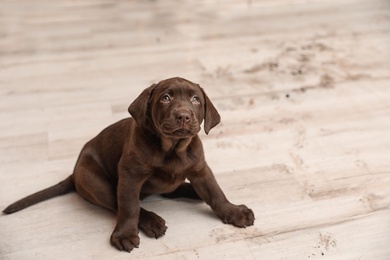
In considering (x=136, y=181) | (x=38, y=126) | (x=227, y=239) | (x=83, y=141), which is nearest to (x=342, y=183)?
(x=227, y=239)

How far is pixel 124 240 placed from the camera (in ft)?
7.07

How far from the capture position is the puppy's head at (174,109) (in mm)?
1912

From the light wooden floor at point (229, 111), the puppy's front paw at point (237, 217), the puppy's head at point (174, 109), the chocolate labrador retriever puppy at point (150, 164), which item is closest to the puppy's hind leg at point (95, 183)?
the chocolate labrador retriever puppy at point (150, 164)

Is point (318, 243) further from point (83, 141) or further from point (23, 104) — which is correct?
point (23, 104)

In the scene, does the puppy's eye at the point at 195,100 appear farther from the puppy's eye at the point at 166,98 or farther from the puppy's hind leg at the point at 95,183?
the puppy's hind leg at the point at 95,183

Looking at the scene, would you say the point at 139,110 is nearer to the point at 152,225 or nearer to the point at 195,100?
the point at 195,100

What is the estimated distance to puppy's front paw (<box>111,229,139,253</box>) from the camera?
215 cm

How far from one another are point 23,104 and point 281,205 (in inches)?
78.6

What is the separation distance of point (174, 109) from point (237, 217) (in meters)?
0.70

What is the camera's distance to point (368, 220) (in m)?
2.36

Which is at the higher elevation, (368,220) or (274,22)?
(274,22)

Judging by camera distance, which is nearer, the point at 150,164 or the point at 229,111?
the point at 150,164

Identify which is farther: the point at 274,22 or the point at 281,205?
the point at 274,22

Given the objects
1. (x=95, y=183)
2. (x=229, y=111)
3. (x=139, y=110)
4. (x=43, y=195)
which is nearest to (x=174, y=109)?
(x=139, y=110)
